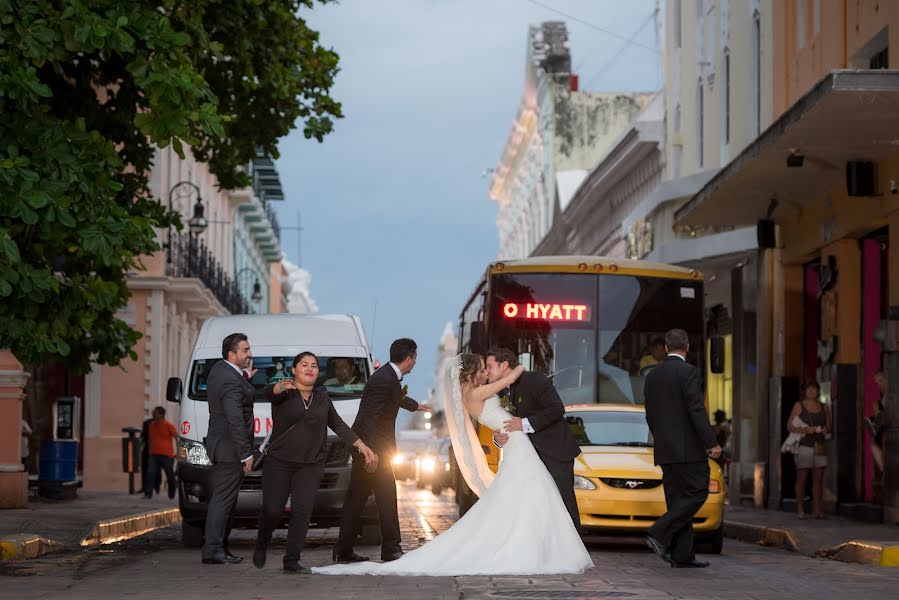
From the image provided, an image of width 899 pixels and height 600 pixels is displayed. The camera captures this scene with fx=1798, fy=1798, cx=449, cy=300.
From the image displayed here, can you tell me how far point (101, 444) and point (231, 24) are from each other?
20821 mm

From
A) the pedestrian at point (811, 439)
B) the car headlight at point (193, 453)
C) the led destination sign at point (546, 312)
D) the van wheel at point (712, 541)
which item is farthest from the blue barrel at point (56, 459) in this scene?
the van wheel at point (712, 541)

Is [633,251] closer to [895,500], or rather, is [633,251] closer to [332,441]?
[895,500]

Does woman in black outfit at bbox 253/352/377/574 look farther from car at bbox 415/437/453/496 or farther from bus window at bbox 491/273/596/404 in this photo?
car at bbox 415/437/453/496

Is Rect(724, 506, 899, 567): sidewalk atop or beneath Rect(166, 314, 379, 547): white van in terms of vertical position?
beneath

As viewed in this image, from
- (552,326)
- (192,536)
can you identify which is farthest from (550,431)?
(552,326)

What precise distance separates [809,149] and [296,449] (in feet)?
36.8

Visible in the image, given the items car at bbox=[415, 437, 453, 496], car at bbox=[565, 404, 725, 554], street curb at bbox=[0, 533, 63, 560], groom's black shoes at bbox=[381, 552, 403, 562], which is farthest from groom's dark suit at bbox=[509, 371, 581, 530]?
car at bbox=[415, 437, 453, 496]

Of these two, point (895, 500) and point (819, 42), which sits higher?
point (819, 42)

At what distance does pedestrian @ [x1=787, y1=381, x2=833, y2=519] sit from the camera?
23688mm

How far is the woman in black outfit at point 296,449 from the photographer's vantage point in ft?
43.7

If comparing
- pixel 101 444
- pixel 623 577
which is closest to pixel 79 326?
pixel 623 577

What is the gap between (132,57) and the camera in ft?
55.9

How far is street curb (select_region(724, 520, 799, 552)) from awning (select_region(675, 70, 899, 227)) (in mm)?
4617

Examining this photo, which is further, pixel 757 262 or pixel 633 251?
pixel 633 251
